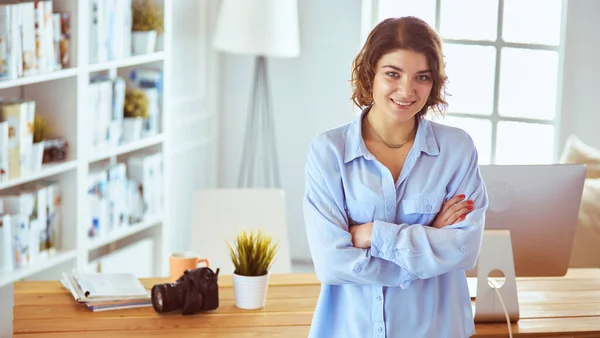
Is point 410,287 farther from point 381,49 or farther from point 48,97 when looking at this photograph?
point 48,97

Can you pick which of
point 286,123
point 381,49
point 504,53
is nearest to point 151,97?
point 286,123

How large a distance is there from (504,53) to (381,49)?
3.21 meters

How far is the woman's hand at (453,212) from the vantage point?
2100 mm

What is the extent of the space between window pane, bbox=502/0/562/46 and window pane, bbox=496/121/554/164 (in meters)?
0.48

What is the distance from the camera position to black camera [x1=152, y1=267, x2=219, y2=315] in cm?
249

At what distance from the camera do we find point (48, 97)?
393 cm

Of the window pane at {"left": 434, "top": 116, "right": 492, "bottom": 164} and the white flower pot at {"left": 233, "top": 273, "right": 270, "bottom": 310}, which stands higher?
the window pane at {"left": 434, "top": 116, "right": 492, "bottom": 164}

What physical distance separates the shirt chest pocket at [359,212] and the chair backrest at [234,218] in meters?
1.38

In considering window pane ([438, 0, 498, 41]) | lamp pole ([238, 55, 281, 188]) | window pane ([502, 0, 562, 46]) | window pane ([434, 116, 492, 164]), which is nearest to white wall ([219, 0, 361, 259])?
lamp pole ([238, 55, 281, 188])

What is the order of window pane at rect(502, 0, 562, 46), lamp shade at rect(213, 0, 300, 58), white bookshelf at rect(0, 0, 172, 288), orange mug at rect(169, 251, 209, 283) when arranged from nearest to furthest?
orange mug at rect(169, 251, 209, 283) < white bookshelf at rect(0, 0, 172, 288) < lamp shade at rect(213, 0, 300, 58) < window pane at rect(502, 0, 562, 46)

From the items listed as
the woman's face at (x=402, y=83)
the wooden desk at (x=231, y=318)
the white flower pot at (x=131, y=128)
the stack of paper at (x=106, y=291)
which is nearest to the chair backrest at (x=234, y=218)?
the wooden desk at (x=231, y=318)

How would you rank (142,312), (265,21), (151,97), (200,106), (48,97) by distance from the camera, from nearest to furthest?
(142,312) < (48,97) < (151,97) < (265,21) < (200,106)

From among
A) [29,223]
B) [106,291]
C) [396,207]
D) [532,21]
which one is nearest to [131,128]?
[29,223]

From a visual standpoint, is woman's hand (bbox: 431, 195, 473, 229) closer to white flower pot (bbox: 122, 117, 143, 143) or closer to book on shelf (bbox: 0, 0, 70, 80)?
book on shelf (bbox: 0, 0, 70, 80)
